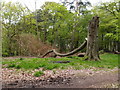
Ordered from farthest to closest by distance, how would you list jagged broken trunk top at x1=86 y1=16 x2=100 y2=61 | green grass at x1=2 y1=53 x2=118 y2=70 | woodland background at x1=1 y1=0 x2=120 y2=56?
woodland background at x1=1 y1=0 x2=120 y2=56
jagged broken trunk top at x1=86 y1=16 x2=100 y2=61
green grass at x1=2 y1=53 x2=118 y2=70

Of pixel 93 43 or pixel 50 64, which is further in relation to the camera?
pixel 93 43

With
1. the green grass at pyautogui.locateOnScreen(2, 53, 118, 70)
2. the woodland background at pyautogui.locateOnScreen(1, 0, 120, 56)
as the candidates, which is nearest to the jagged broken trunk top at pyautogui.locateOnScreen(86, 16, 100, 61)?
the green grass at pyautogui.locateOnScreen(2, 53, 118, 70)

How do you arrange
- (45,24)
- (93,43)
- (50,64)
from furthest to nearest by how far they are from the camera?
(45,24) < (93,43) < (50,64)

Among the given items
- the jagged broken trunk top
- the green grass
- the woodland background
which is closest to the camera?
the green grass

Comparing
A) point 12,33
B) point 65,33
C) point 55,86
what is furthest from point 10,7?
point 55,86

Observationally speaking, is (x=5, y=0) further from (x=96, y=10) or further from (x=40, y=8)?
(x=96, y=10)

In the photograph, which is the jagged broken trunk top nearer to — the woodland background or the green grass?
the green grass

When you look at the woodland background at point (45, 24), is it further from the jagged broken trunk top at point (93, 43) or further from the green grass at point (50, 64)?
the green grass at point (50, 64)

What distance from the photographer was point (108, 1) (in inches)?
748

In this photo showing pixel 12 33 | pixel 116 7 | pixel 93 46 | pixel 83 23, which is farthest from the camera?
pixel 83 23

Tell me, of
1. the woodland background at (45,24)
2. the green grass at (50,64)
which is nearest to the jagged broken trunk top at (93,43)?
the green grass at (50,64)

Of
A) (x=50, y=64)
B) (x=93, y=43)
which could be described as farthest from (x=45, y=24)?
(x=50, y=64)

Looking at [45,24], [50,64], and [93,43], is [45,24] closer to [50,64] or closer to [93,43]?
[93,43]

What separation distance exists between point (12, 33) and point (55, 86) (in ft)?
50.9
